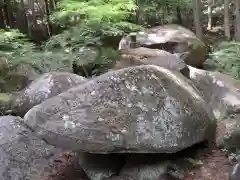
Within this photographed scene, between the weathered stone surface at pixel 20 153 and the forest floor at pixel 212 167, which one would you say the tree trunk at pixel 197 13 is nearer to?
the forest floor at pixel 212 167

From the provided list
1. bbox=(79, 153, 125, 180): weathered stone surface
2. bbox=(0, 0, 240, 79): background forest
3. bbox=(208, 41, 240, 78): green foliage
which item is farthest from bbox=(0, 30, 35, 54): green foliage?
bbox=(208, 41, 240, 78): green foliage

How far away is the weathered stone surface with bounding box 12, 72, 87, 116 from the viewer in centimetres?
780

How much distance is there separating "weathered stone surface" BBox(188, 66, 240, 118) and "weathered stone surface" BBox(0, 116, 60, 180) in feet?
11.8

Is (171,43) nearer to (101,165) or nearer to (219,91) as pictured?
(219,91)

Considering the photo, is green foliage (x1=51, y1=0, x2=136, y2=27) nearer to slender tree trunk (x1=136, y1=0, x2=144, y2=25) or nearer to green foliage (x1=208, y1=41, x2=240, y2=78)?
green foliage (x1=208, y1=41, x2=240, y2=78)

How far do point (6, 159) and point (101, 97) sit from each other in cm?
215

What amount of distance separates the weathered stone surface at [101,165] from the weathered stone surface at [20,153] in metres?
1.00

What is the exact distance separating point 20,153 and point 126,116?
230 cm

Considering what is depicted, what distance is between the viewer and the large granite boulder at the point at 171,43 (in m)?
11.1

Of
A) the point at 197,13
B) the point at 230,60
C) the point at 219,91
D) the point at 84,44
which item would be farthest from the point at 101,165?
the point at 197,13

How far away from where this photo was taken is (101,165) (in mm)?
5844

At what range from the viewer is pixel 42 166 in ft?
21.4

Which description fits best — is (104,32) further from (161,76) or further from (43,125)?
(43,125)

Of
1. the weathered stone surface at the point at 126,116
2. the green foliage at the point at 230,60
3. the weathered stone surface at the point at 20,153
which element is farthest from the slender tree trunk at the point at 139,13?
the weathered stone surface at the point at 126,116
